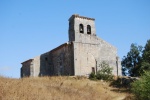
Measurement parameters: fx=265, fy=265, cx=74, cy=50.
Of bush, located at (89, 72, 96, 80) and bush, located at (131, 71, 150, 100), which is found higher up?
bush, located at (89, 72, 96, 80)

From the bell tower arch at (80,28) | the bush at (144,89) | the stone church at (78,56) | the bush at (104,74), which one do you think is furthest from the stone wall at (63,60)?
the bush at (144,89)

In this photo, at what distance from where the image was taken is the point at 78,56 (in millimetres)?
39094

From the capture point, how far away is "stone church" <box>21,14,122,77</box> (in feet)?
128

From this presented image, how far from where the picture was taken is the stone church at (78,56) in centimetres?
3916

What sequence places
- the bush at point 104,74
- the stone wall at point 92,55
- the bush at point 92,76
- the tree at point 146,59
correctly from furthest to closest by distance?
the tree at point 146,59
the stone wall at point 92,55
the bush at point 104,74
the bush at point 92,76

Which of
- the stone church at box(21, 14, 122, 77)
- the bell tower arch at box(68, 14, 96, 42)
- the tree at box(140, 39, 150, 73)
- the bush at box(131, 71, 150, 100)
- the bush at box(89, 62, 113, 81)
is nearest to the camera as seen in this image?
the bush at box(131, 71, 150, 100)

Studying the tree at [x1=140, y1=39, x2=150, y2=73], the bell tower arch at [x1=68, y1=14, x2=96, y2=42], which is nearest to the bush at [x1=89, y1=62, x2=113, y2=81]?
the bell tower arch at [x1=68, y1=14, x2=96, y2=42]

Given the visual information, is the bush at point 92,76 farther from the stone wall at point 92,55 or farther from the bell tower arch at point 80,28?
the bell tower arch at point 80,28

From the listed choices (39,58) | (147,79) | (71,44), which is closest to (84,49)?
(71,44)

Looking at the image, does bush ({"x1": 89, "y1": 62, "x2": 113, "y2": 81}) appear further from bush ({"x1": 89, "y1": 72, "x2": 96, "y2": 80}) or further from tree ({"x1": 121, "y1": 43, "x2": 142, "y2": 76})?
tree ({"x1": 121, "y1": 43, "x2": 142, "y2": 76})

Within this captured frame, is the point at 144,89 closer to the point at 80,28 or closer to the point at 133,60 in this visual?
the point at 80,28

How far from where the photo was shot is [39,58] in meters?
43.4

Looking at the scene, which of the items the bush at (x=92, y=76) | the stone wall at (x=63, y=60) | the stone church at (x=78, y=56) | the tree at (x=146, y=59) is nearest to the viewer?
the bush at (x=92, y=76)

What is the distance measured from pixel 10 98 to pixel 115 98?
15.6 m
